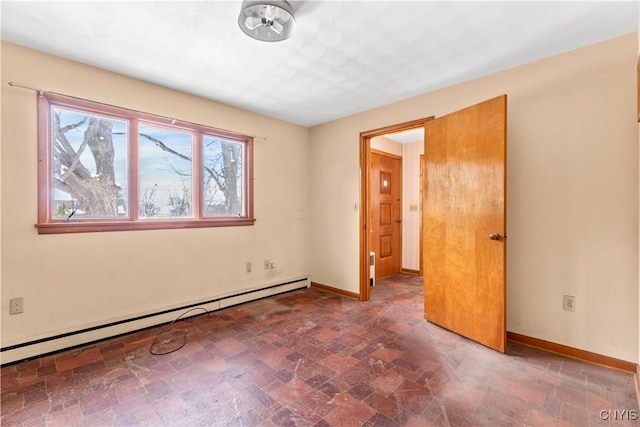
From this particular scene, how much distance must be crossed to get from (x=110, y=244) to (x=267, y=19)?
2.33 metres

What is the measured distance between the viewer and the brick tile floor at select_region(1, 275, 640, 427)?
160 cm

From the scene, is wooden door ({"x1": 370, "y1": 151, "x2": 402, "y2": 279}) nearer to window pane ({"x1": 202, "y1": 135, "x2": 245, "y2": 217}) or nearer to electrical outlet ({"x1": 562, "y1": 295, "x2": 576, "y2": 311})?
window pane ({"x1": 202, "y1": 135, "x2": 245, "y2": 217})

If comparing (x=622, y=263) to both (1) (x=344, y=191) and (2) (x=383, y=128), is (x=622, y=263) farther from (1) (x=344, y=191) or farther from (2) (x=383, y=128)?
(1) (x=344, y=191)

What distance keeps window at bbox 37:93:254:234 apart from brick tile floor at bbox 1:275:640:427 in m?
1.15

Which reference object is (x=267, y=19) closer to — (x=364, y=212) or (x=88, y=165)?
(x=88, y=165)

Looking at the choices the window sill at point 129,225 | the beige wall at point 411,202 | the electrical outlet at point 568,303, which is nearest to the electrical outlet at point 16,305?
the window sill at point 129,225

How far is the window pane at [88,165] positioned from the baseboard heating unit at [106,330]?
3.25 feet

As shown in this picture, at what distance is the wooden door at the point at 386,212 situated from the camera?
4773 millimetres

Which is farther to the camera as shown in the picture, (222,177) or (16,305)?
(222,177)

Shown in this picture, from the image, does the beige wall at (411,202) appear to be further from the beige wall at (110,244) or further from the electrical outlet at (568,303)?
the electrical outlet at (568,303)

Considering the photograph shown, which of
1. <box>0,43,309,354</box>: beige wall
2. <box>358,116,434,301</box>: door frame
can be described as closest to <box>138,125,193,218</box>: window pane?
<box>0,43,309,354</box>: beige wall

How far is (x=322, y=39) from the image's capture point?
2.07m

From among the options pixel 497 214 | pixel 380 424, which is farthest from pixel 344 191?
pixel 380 424

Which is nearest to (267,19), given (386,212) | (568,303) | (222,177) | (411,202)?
(222,177)
